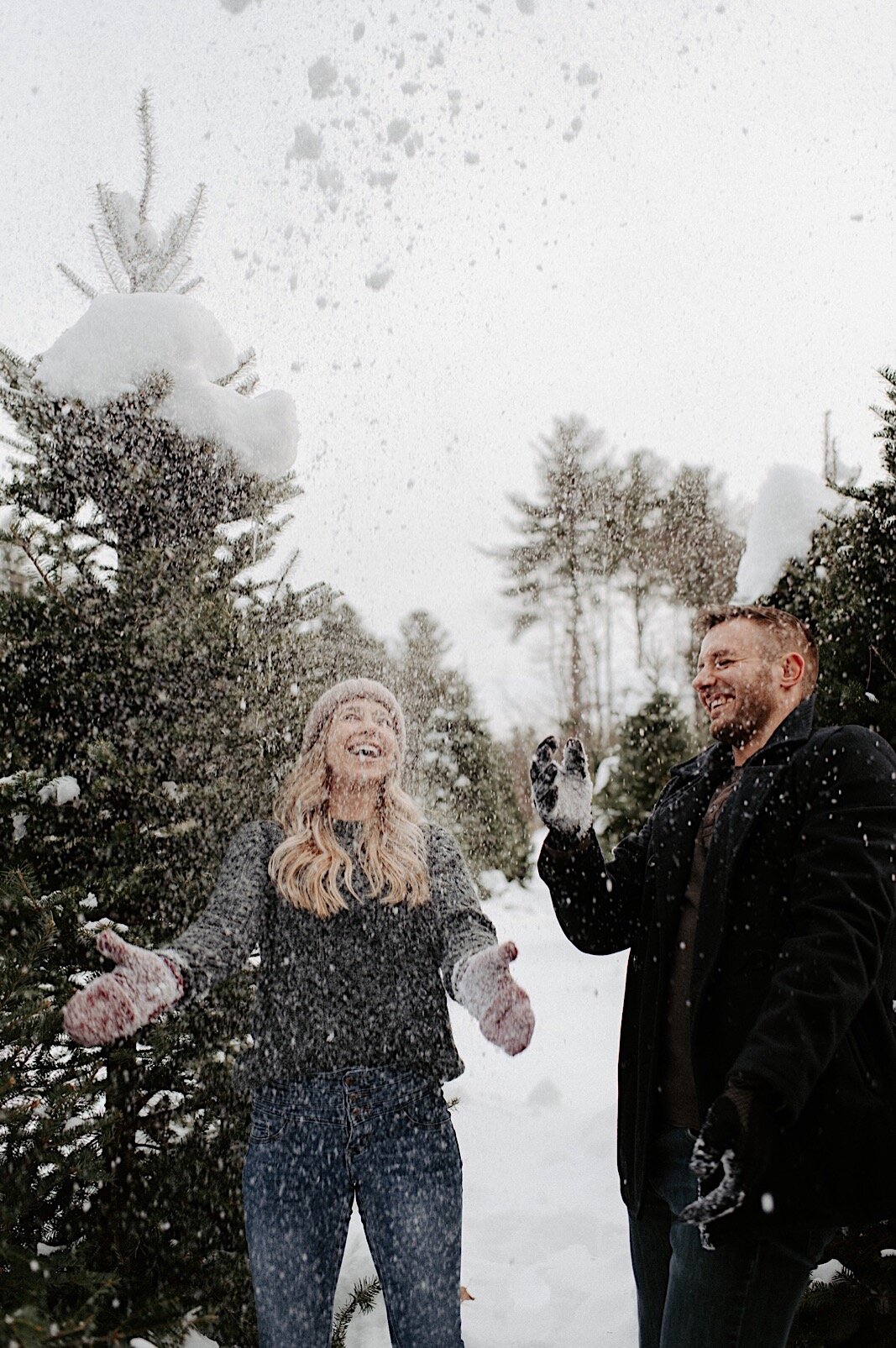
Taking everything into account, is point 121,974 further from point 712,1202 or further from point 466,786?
point 466,786

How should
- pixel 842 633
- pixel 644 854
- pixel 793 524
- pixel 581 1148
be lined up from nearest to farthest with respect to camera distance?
1. pixel 644 854
2. pixel 842 633
3. pixel 581 1148
4. pixel 793 524

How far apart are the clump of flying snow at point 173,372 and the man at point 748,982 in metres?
2.33

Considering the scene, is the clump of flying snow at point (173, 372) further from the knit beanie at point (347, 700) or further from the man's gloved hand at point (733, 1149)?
the man's gloved hand at point (733, 1149)


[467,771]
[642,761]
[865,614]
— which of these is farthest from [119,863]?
[467,771]

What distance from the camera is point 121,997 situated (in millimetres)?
1955

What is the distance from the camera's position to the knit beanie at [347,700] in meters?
2.49

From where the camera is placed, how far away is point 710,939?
6.01 ft

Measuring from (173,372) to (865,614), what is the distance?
304cm

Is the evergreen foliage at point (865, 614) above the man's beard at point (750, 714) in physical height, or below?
above

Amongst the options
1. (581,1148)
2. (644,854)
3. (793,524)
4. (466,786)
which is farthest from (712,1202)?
(466,786)

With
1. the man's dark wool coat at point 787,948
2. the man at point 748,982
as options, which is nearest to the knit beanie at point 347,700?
the man at point 748,982

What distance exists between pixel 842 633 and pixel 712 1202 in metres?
2.61

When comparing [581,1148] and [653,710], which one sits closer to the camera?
[581,1148]

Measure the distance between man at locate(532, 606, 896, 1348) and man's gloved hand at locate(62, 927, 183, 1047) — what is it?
0.93 m
